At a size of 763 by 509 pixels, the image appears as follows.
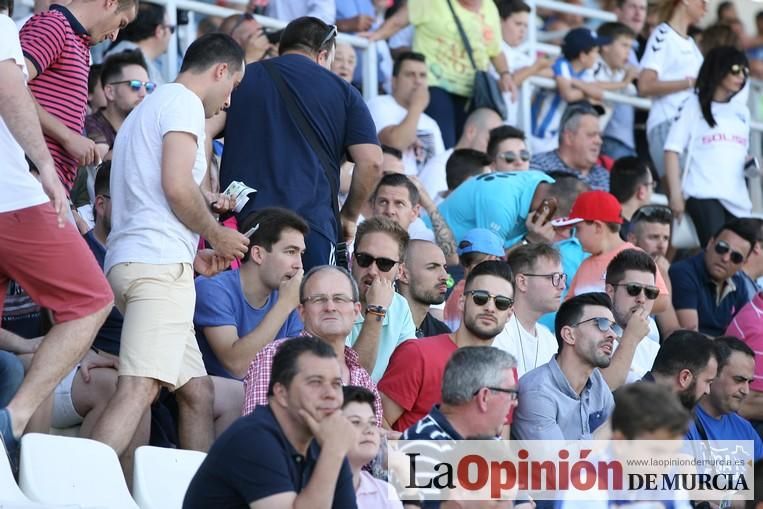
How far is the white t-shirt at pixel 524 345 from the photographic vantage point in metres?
7.61

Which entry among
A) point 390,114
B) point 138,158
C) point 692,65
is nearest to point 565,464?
point 138,158

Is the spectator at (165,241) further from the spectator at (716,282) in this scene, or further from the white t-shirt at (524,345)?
the spectator at (716,282)

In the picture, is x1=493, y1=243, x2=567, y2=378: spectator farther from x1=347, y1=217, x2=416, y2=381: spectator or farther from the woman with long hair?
the woman with long hair

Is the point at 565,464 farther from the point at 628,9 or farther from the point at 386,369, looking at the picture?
Answer: the point at 628,9

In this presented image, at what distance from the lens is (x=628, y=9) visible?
544 inches

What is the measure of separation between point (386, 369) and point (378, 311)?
264 mm

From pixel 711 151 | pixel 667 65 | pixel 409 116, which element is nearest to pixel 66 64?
pixel 409 116

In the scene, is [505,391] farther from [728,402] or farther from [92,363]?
[728,402]

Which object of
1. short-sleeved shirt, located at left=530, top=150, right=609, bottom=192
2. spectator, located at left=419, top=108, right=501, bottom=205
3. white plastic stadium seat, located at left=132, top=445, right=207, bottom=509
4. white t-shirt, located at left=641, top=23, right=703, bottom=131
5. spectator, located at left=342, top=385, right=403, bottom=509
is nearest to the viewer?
spectator, located at left=342, top=385, right=403, bottom=509

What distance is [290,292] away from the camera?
6.47 m

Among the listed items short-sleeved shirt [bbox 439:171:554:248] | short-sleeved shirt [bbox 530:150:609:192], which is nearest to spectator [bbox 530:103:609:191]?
short-sleeved shirt [bbox 530:150:609:192]

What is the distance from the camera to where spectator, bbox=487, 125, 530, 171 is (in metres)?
10.2

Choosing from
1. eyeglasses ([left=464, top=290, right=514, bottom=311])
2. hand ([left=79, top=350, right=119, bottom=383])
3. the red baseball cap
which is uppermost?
the red baseball cap

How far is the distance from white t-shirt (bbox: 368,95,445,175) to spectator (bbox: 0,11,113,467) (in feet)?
17.4
